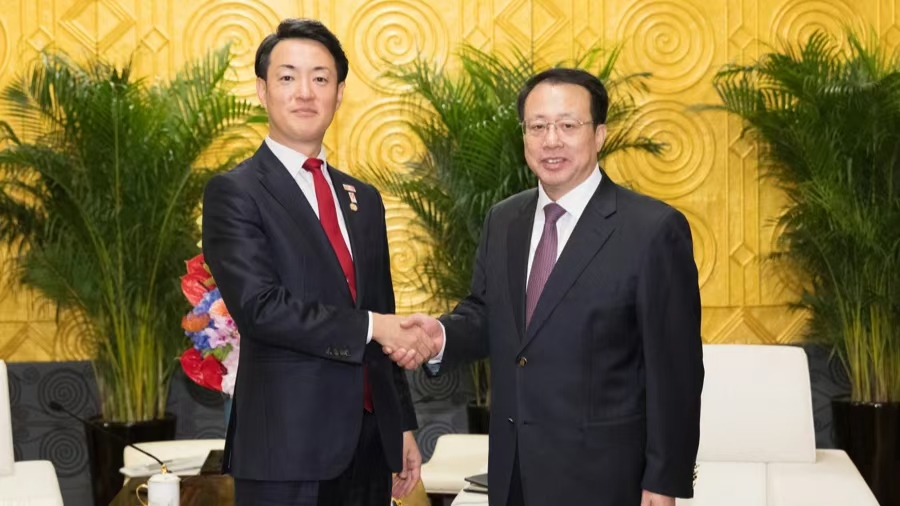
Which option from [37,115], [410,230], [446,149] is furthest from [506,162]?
[37,115]

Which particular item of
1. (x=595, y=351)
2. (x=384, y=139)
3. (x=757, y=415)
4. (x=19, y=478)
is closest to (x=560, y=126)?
(x=595, y=351)

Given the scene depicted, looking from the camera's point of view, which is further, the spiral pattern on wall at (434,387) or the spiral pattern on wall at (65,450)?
the spiral pattern on wall at (434,387)

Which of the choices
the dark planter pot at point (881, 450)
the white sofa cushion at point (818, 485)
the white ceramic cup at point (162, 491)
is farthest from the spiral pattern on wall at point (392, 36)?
the white ceramic cup at point (162, 491)

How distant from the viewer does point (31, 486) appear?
4.22m

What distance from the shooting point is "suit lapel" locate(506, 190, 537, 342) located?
255 cm

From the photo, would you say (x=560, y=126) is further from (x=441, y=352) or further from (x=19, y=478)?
(x=19, y=478)

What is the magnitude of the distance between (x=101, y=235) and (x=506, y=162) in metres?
1.82

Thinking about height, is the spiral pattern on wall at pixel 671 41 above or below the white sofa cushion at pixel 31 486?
above

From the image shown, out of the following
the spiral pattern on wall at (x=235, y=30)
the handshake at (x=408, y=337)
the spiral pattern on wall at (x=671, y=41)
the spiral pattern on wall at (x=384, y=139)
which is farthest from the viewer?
the spiral pattern on wall at (x=671, y=41)

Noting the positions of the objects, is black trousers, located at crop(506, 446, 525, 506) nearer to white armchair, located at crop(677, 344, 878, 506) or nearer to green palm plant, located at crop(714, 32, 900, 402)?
white armchair, located at crop(677, 344, 878, 506)

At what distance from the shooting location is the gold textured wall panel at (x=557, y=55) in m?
5.92

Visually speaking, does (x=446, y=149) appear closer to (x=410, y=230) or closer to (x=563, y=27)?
(x=410, y=230)

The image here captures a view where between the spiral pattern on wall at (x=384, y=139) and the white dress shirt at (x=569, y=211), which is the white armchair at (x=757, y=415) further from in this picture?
the spiral pattern on wall at (x=384, y=139)

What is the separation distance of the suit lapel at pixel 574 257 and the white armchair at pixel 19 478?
2.27 metres
